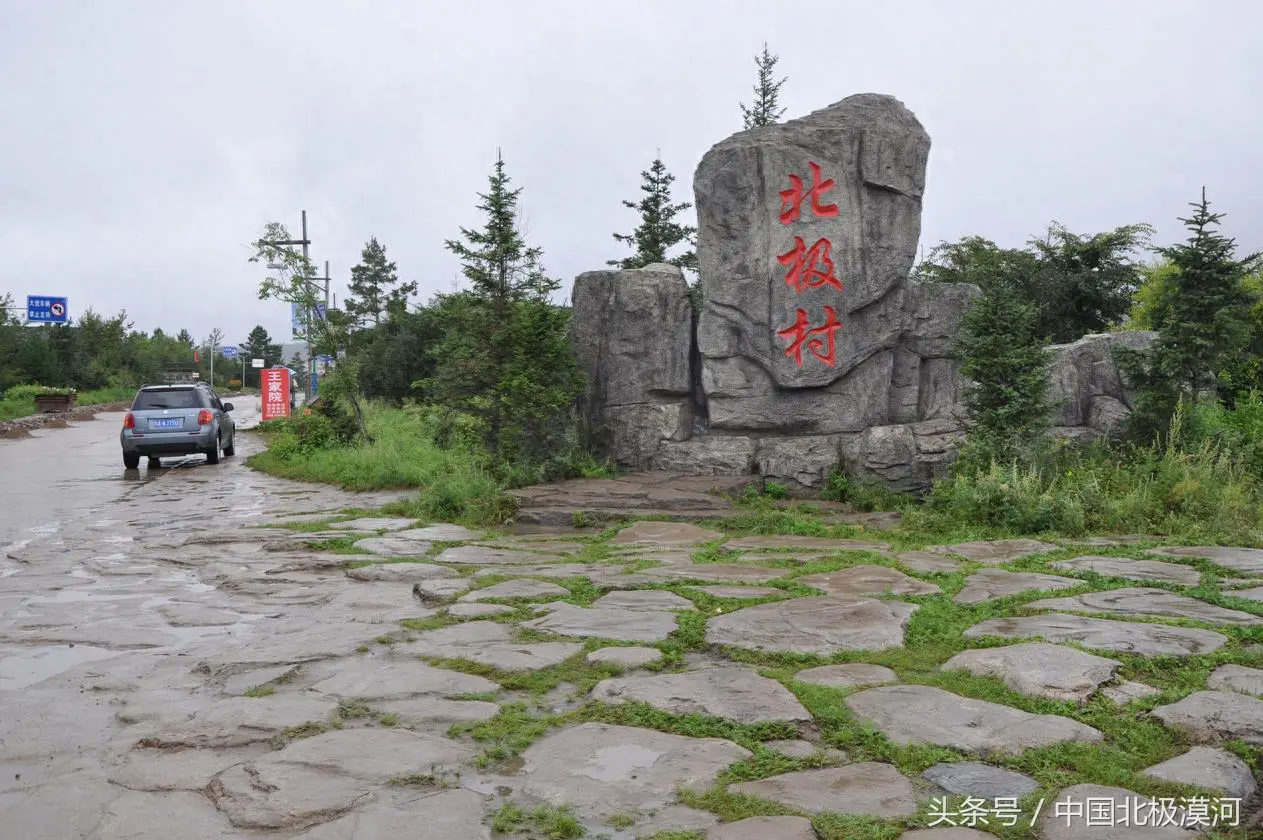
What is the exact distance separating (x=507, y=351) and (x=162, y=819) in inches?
348

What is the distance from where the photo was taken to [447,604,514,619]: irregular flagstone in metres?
5.38

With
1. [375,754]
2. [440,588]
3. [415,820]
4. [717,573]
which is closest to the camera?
[415,820]

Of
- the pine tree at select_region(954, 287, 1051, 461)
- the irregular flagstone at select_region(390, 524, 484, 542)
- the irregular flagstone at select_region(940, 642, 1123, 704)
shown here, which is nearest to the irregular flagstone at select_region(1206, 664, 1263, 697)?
the irregular flagstone at select_region(940, 642, 1123, 704)

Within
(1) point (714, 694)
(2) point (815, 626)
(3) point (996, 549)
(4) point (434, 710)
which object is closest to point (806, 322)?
(3) point (996, 549)

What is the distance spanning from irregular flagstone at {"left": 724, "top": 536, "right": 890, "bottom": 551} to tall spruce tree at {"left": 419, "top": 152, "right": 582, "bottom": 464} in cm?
355

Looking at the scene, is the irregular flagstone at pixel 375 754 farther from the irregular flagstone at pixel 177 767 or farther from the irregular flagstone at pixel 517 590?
the irregular flagstone at pixel 517 590

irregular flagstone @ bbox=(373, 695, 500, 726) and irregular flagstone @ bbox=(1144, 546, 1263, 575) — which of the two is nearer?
irregular flagstone @ bbox=(373, 695, 500, 726)

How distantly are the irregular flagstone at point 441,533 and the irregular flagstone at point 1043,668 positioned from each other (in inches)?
200

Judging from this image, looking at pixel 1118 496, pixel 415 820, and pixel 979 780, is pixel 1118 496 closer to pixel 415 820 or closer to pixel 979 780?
pixel 979 780

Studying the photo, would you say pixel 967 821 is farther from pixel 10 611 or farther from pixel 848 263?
pixel 848 263

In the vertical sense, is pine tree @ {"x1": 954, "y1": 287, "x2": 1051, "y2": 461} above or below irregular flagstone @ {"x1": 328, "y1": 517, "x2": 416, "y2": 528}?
above

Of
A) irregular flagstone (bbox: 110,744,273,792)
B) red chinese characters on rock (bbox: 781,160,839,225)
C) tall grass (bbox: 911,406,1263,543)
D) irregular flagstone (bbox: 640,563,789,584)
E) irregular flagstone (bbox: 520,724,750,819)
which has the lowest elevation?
irregular flagstone (bbox: 520,724,750,819)

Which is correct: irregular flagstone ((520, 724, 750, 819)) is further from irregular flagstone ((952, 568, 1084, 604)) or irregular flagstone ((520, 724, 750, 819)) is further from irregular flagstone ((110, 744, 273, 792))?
irregular flagstone ((952, 568, 1084, 604))

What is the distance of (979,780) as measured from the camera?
301cm
